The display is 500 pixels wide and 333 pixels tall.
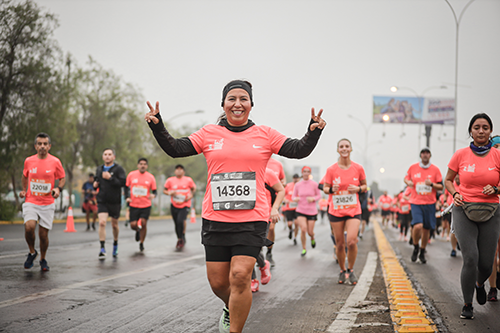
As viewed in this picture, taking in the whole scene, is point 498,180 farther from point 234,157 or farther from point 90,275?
point 90,275

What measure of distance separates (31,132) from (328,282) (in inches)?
837

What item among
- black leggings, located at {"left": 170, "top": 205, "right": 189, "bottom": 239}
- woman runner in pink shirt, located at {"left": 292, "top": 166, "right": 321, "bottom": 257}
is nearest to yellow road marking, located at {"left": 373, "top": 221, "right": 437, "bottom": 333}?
woman runner in pink shirt, located at {"left": 292, "top": 166, "right": 321, "bottom": 257}

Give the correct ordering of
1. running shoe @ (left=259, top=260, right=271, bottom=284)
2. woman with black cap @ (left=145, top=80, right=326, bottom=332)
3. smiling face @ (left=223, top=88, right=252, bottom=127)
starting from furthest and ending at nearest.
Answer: running shoe @ (left=259, top=260, right=271, bottom=284) → smiling face @ (left=223, top=88, right=252, bottom=127) → woman with black cap @ (left=145, top=80, right=326, bottom=332)

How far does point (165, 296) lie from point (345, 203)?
10.4 feet

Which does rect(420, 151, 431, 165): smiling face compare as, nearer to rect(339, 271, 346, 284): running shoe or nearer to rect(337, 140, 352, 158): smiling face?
rect(337, 140, 352, 158): smiling face

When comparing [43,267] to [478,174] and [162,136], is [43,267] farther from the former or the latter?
[478,174]

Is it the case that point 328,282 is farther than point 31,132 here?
No

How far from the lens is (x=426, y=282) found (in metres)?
8.37

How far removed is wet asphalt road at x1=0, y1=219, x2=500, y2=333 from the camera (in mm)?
5113

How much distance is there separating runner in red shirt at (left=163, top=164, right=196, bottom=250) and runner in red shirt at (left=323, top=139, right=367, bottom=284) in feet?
20.5

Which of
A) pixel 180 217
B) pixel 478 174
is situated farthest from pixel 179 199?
pixel 478 174

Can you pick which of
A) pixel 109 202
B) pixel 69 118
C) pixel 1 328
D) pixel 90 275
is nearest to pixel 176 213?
pixel 109 202

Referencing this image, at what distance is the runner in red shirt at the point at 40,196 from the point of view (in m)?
8.48

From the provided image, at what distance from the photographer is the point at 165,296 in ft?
21.9
